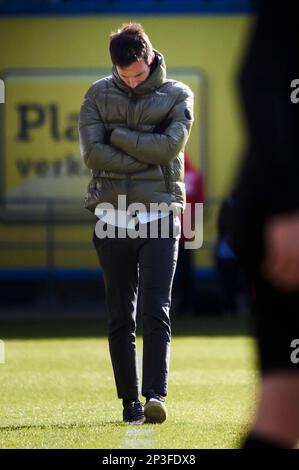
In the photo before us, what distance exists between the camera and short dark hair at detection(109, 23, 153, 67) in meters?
7.20

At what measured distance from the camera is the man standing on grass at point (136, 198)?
7383 millimetres

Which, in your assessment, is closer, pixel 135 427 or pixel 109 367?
pixel 135 427

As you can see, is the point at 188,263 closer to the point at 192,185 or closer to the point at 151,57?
the point at 192,185

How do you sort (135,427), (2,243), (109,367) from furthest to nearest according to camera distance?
(2,243) < (109,367) < (135,427)

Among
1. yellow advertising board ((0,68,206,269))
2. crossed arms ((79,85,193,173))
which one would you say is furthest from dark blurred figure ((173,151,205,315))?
crossed arms ((79,85,193,173))

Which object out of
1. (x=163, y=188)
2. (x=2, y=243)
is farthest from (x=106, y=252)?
(x=2, y=243)

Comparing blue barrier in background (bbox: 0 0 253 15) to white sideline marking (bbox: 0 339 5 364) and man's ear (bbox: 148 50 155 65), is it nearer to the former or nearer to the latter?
white sideline marking (bbox: 0 339 5 364)

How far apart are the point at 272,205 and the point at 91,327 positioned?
11.6 meters

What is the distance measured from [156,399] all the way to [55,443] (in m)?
0.82

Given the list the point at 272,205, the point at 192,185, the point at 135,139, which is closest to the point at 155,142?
the point at 135,139

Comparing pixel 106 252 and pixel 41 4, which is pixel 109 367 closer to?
pixel 106 252

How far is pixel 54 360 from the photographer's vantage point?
452 inches

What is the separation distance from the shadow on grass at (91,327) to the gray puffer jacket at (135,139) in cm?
636

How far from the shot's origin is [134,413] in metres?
7.48
